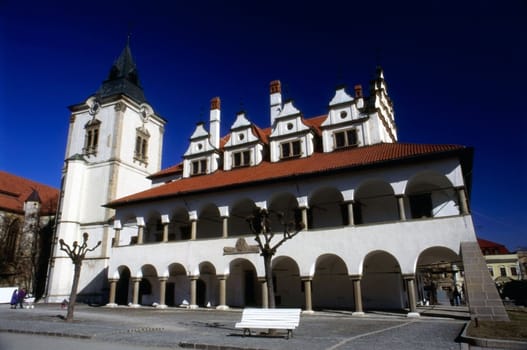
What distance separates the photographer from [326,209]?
953 inches

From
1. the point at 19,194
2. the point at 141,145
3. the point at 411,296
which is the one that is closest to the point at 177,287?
the point at 411,296

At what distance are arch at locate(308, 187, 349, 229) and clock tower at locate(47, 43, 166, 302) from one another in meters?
17.9

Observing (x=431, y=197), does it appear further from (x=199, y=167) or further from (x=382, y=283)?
(x=199, y=167)

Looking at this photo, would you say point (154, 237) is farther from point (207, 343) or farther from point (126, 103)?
point (207, 343)

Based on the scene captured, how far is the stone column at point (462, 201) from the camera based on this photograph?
60.0ft

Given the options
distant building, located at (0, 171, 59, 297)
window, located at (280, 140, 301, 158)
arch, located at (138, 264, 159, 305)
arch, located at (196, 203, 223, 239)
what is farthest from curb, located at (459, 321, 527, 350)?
distant building, located at (0, 171, 59, 297)

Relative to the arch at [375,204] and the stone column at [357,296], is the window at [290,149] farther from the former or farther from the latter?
the stone column at [357,296]

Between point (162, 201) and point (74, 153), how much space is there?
598 inches

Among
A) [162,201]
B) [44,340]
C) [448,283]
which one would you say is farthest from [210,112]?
[448,283]

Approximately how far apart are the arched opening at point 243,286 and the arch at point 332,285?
389 cm

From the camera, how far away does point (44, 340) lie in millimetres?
10766

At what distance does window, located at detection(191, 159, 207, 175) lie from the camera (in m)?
30.4

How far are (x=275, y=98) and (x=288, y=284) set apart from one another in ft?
45.4

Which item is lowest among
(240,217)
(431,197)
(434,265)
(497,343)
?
(497,343)
